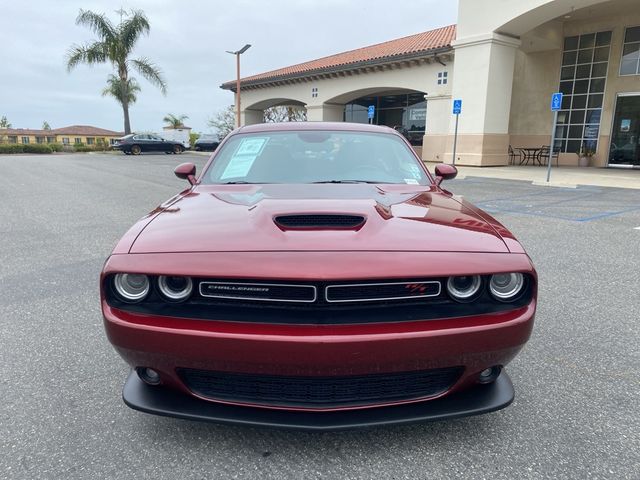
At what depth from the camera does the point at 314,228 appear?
6.50 ft

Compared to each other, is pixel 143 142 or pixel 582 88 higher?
pixel 582 88

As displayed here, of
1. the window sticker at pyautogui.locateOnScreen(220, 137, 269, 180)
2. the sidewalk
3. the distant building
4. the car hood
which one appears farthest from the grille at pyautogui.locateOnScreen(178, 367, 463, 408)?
the distant building

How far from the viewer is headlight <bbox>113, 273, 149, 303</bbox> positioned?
1862mm

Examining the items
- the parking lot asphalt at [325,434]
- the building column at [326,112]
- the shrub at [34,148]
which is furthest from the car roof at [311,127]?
the shrub at [34,148]

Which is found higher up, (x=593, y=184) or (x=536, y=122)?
(x=536, y=122)

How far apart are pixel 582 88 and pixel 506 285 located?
841 inches

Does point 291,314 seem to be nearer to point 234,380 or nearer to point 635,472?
point 234,380

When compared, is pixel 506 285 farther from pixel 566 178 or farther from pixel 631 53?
pixel 631 53

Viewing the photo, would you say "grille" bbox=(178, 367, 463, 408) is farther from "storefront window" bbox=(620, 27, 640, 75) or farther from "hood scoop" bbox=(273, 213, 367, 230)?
"storefront window" bbox=(620, 27, 640, 75)

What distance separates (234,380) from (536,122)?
22.3 meters

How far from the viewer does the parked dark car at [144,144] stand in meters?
31.5

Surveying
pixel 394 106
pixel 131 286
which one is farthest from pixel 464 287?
pixel 394 106

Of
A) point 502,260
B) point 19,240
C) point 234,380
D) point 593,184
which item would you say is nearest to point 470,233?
point 502,260

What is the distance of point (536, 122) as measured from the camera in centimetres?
2089
